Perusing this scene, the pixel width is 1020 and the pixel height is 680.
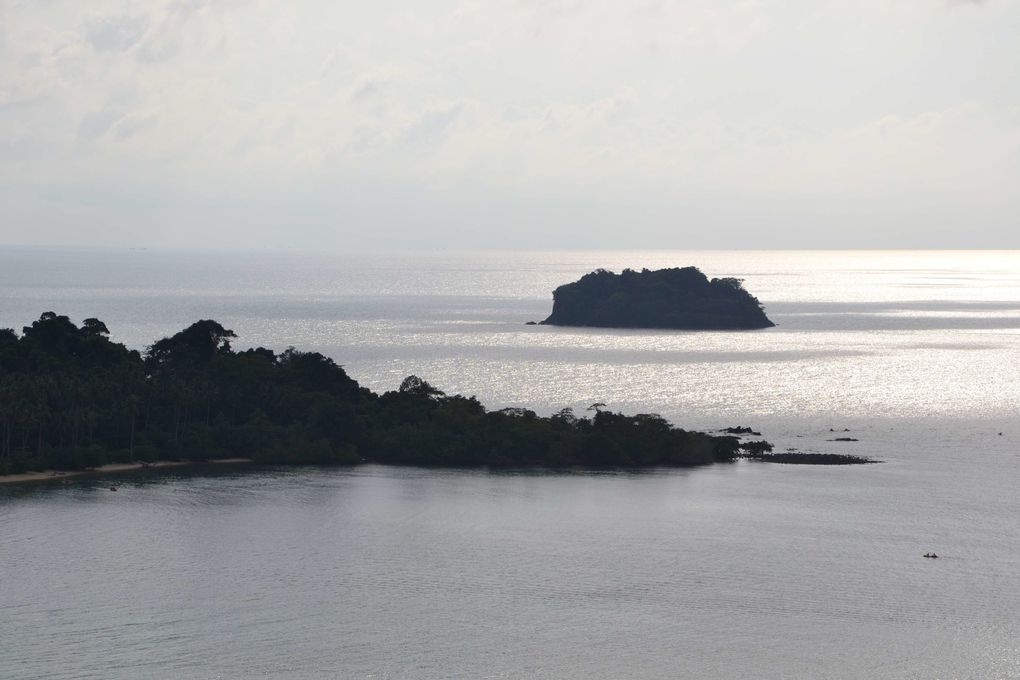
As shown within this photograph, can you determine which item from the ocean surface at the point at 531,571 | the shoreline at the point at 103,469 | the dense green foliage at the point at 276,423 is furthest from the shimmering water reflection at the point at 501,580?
the dense green foliage at the point at 276,423

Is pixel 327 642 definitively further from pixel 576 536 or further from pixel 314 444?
pixel 314 444

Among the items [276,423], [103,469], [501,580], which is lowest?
[501,580]

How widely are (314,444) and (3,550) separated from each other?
105 feet

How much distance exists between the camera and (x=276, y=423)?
3898 inches

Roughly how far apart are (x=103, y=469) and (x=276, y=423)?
1482 cm

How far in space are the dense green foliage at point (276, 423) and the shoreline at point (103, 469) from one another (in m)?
0.53

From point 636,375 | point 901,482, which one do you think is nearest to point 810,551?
point 901,482

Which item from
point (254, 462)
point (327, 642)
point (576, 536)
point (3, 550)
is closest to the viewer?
point (327, 642)

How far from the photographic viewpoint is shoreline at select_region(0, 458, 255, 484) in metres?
83.4

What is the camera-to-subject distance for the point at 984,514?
253 feet

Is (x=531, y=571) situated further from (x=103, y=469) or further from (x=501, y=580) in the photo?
Answer: (x=103, y=469)

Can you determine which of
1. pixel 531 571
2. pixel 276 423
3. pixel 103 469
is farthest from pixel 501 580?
pixel 276 423

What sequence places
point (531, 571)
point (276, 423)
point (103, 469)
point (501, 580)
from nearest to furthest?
point (501, 580) < point (531, 571) < point (103, 469) < point (276, 423)

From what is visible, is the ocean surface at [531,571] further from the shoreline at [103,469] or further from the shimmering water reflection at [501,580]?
the shoreline at [103,469]
